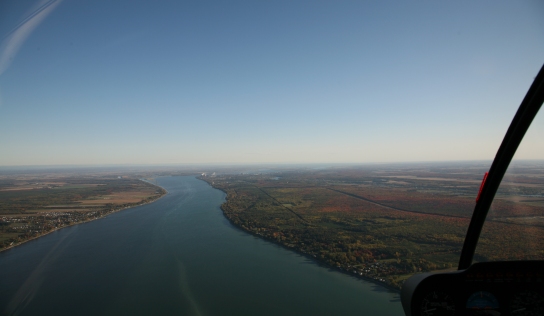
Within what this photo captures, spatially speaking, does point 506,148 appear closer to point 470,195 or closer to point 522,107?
point 522,107

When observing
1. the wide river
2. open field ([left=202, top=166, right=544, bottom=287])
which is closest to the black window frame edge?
open field ([left=202, top=166, right=544, bottom=287])

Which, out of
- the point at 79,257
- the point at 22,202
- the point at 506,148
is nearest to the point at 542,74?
the point at 506,148

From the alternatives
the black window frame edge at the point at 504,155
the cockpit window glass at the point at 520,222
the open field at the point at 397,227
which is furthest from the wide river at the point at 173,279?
the black window frame edge at the point at 504,155

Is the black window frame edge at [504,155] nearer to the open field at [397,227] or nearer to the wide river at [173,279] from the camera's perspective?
the open field at [397,227]

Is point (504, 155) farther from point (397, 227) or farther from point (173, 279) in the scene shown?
point (397, 227)

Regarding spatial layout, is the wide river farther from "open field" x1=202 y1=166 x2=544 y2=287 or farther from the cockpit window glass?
the cockpit window glass
